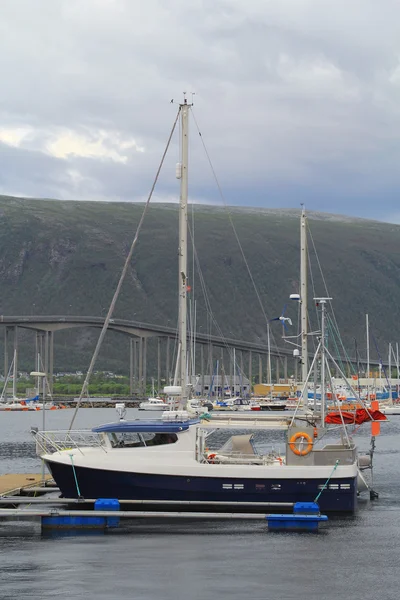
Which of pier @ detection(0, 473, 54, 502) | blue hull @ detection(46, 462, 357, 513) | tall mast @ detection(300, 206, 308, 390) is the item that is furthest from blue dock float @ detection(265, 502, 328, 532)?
tall mast @ detection(300, 206, 308, 390)

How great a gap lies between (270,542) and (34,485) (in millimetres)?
13536

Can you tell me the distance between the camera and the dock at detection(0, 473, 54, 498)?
42250mm

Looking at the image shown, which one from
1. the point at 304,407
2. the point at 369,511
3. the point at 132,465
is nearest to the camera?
the point at 132,465

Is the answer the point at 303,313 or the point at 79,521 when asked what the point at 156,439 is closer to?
the point at 79,521

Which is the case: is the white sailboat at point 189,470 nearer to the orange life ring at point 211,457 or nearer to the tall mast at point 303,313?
the orange life ring at point 211,457

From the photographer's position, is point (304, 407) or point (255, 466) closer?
point (255, 466)

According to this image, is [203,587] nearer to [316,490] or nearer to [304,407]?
[316,490]

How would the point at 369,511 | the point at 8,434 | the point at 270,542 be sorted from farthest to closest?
the point at 8,434, the point at 369,511, the point at 270,542

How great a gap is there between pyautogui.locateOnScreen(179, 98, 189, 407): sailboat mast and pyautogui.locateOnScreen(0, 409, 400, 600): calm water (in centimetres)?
639

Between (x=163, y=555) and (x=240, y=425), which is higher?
(x=240, y=425)

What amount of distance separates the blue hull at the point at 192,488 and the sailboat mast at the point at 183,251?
4.20 m

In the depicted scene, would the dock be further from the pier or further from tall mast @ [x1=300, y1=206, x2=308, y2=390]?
tall mast @ [x1=300, y1=206, x2=308, y2=390]

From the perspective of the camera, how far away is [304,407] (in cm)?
4475

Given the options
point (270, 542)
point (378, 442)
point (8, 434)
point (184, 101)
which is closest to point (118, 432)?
point (270, 542)
